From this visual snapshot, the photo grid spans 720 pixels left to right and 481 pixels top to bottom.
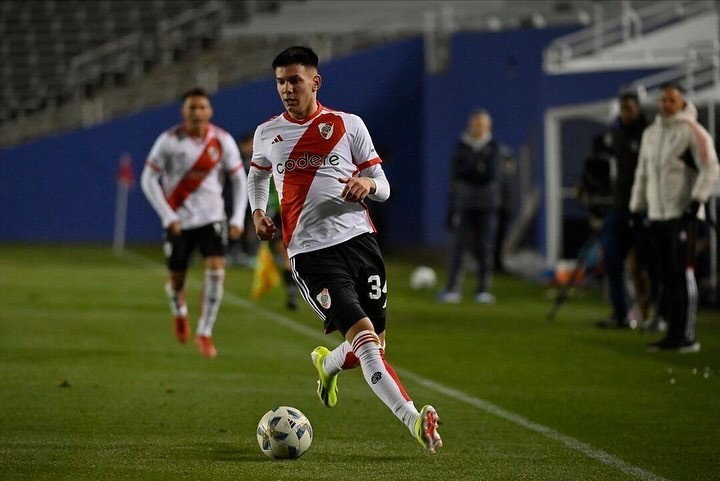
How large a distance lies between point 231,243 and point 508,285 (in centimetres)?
607

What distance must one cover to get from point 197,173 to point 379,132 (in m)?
19.0

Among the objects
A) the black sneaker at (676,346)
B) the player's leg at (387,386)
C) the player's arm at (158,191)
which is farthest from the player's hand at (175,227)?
the player's leg at (387,386)

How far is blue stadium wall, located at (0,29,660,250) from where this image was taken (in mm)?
29156

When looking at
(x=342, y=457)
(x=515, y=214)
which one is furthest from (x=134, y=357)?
(x=515, y=214)

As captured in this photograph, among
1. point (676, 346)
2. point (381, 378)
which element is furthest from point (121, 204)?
point (381, 378)

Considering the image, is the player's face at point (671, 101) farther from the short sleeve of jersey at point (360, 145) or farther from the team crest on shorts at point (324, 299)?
the team crest on shorts at point (324, 299)

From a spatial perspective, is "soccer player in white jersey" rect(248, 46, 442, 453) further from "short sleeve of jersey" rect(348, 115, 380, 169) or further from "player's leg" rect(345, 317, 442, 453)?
"player's leg" rect(345, 317, 442, 453)

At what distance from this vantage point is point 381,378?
7.32 meters

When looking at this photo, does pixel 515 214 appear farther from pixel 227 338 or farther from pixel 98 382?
pixel 98 382

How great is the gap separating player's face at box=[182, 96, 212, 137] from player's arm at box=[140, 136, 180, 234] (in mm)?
315

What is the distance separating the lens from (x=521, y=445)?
8.10 metres

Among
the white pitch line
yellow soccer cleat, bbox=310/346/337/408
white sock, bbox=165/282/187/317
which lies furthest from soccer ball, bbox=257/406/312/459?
white sock, bbox=165/282/187/317

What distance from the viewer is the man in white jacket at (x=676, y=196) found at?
42.1 ft

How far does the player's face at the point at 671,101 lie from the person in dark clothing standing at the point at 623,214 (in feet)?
5.00
